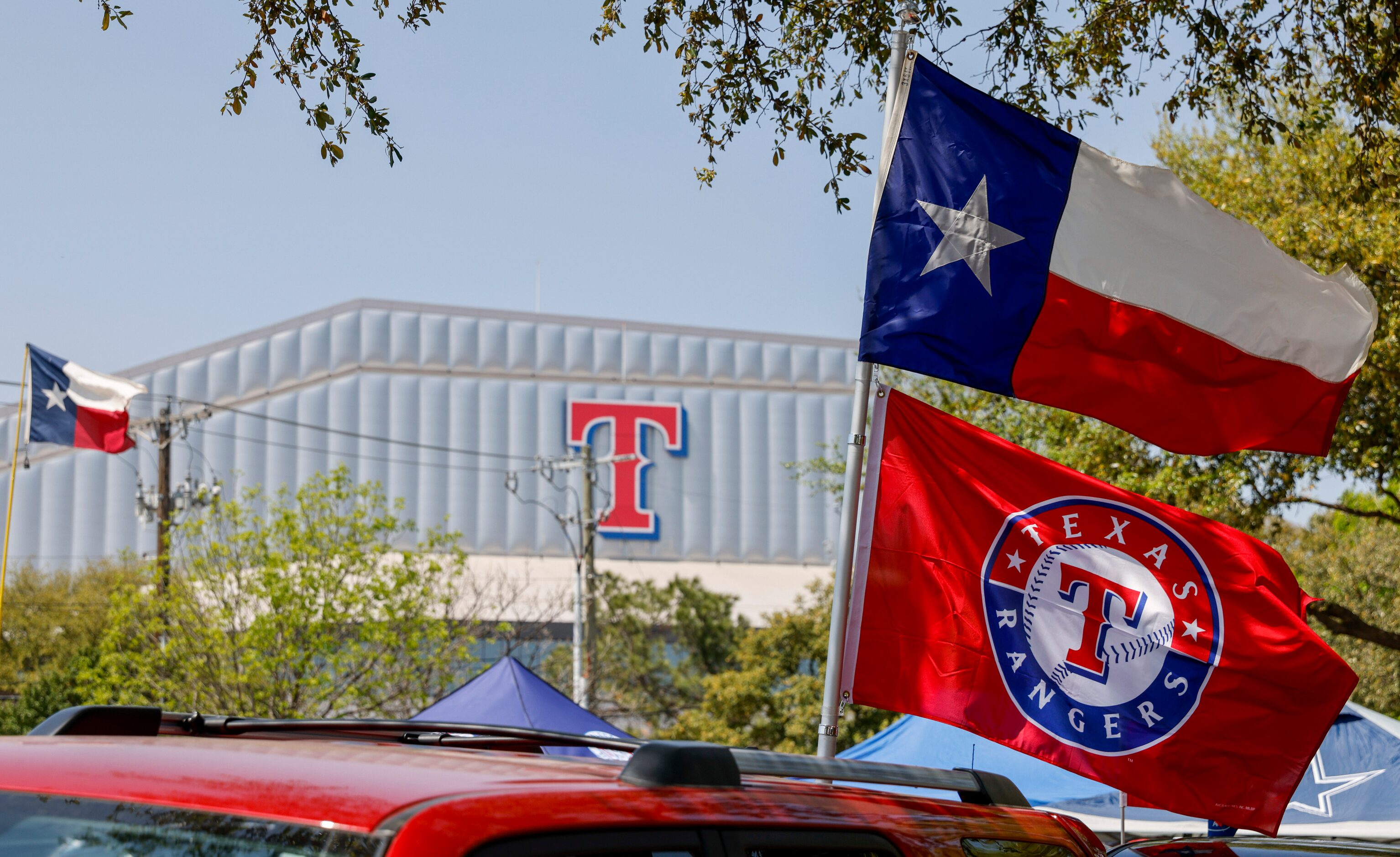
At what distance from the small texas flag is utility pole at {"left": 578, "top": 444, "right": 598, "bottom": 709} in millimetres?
9662

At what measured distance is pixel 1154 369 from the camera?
18.5 ft

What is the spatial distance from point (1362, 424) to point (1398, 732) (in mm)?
3199

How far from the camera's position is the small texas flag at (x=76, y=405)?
1973 cm

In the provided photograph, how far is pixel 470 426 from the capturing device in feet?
147

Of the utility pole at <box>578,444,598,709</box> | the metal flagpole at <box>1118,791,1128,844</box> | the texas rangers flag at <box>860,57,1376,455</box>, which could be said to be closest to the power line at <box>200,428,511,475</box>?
A: the utility pole at <box>578,444,598,709</box>

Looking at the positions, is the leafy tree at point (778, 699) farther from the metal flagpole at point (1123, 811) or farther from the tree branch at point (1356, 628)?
the metal flagpole at point (1123, 811)

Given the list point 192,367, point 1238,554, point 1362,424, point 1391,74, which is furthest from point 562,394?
point 1238,554

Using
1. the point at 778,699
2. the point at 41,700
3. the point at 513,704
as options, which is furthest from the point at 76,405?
the point at 778,699

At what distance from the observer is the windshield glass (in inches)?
58.7

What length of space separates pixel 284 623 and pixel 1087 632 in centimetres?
1698

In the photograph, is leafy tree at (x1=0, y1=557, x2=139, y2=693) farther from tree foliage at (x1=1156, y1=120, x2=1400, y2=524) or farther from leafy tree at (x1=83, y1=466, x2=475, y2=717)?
tree foliage at (x1=1156, y1=120, x2=1400, y2=524)

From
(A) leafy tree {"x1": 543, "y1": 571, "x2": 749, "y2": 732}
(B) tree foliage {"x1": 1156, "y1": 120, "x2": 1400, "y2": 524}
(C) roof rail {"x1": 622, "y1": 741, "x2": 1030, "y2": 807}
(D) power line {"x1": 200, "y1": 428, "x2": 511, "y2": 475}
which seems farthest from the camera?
(D) power line {"x1": 200, "y1": 428, "x2": 511, "y2": 475}

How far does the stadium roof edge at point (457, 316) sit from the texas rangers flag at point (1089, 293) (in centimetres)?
4095

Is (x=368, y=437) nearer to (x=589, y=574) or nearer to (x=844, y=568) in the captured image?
(x=589, y=574)
